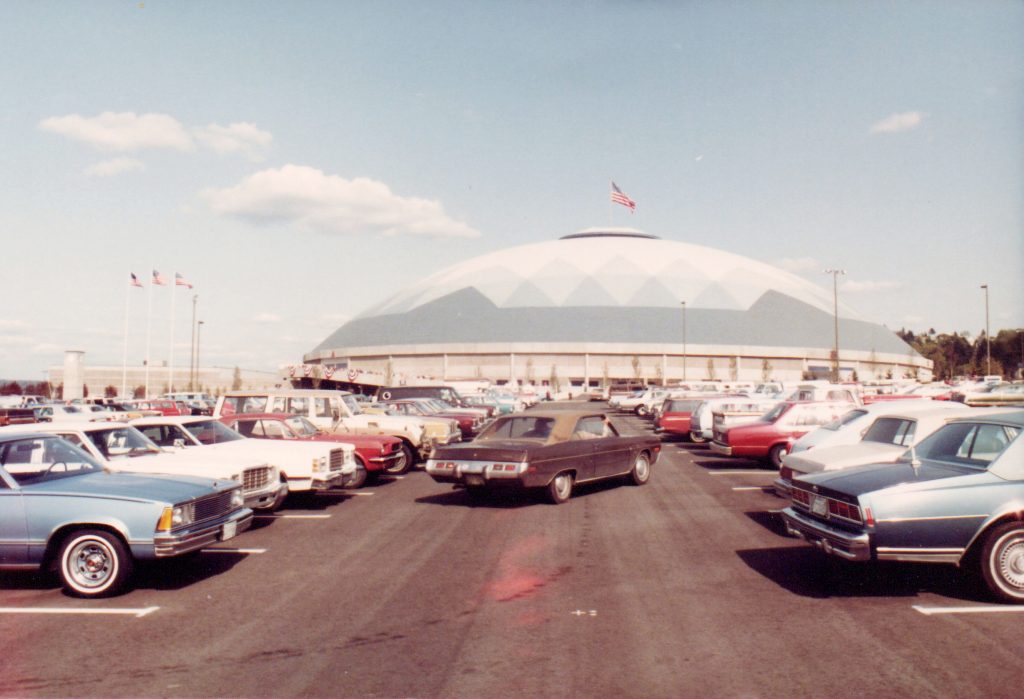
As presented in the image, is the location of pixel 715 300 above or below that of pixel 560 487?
above

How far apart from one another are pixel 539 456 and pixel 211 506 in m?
6.13

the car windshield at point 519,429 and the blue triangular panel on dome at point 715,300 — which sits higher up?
the blue triangular panel on dome at point 715,300

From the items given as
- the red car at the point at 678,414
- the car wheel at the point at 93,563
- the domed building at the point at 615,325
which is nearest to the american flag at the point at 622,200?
the domed building at the point at 615,325

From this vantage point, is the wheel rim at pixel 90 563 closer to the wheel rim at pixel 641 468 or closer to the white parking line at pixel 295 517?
the white parking line at pixel 295 517

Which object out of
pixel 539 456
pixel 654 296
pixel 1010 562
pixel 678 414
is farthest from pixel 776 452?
pixel 654 296

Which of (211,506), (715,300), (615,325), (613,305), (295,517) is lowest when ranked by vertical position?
(295,517)

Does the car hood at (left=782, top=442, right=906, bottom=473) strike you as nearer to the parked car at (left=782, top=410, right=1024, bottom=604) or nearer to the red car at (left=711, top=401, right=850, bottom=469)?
the parked car at (left=782, top=410, right=1024, bottom=604)

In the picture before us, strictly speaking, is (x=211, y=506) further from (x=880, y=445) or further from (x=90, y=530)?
(x=880, y=445)

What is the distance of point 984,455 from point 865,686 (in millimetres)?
3826

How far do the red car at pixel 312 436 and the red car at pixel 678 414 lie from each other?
14.6 metres

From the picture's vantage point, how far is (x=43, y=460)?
28.9ft

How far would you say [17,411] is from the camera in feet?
89.4

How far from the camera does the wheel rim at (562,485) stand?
14086 millimetres

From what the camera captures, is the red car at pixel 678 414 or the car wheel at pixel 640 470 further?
the red car at pixel 678 414
